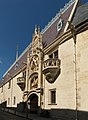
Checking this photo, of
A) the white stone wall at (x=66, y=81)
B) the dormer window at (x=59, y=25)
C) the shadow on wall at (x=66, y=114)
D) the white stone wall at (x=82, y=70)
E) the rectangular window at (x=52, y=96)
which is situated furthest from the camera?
the dormer window at (x=59, y=25)

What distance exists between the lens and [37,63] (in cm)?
2936

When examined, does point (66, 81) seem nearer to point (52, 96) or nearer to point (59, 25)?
point (52, 96)

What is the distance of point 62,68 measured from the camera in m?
22.7

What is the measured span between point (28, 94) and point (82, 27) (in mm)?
14537

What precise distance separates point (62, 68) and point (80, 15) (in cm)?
530

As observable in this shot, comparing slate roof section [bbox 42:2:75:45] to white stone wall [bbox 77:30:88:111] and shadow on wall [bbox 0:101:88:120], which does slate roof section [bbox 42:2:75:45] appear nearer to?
white stone wall [bbox 77:30:88:111]

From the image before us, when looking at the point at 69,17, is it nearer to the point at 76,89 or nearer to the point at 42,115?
the point at 76,89

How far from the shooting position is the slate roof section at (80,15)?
21391 millimetres

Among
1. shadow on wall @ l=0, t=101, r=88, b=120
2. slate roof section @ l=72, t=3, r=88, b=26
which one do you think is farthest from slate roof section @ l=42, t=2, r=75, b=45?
shadow on wall @ l=0, t=101, r=88, b=120

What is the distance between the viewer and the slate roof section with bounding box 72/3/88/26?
2139 centimetres

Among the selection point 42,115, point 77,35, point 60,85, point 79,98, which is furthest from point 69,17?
point 42,115

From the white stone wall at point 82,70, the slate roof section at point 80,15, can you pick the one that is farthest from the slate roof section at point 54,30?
the white stone wall at point 82,70

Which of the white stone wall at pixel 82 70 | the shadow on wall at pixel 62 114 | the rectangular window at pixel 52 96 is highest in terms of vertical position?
the white stone wall at pixel 82 70

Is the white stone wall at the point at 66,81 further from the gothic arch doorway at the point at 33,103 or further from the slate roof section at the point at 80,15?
the gothic arch doorway at the point at 33,103
